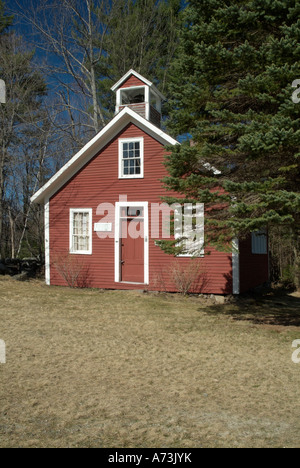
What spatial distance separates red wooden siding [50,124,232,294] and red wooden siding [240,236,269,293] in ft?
2.83

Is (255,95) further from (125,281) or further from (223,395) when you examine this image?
(125,281)

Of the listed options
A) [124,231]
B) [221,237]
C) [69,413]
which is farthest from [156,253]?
[69,413]

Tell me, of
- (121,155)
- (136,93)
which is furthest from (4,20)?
(121,155)

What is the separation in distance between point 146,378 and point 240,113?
5557 millimetres

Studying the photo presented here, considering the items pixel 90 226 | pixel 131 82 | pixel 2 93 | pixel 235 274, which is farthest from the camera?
pixel 2 93

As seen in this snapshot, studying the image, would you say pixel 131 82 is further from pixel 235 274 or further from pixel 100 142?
pixel 235 274

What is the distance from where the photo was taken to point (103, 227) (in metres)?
14.4

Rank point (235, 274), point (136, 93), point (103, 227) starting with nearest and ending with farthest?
point (235, 274) < point (103, 227) < point (136, 93)

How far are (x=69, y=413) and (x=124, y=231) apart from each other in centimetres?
1010

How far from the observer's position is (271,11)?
7.57 meters

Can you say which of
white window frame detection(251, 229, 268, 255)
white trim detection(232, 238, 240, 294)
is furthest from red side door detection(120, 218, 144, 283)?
white window frame detection(251, 229, 268, 255)

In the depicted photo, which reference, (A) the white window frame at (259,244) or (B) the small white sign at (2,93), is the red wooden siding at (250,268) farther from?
(B) the small white sign at (2,93)

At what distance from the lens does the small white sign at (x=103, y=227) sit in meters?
14.3

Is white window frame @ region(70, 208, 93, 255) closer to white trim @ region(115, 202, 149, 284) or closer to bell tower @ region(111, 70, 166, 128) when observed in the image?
white trim @ region(115, 202, 149, 284)
